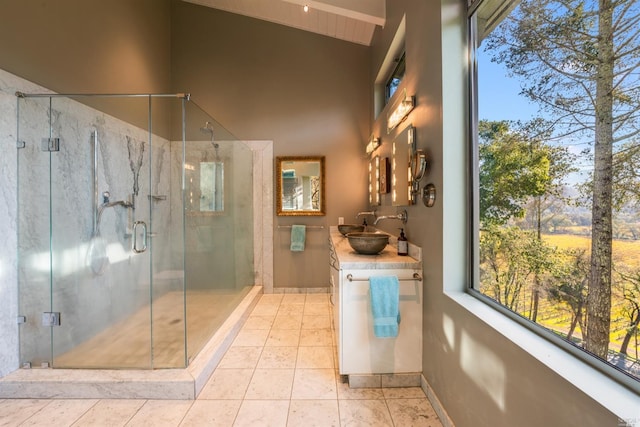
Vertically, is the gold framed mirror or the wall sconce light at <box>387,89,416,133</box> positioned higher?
the wall sconce light at <box>387,89,416,133</box>

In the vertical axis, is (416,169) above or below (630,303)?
above

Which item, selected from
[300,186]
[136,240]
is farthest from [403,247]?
[136,240]

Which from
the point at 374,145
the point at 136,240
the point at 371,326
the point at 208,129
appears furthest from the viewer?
the point at 374,145

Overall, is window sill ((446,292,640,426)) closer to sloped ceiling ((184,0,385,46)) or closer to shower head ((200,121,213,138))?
shower head ((200,121,213,138))

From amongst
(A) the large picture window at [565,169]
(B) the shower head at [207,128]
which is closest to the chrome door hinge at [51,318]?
(B) the shower head at [207,128]

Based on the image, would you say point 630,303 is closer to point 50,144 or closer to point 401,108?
point 401,108

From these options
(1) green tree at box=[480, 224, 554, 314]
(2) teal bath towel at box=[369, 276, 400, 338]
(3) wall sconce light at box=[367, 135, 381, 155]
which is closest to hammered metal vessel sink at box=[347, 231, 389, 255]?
(2) teal bath towel at box=[369, 276, 400, 338]

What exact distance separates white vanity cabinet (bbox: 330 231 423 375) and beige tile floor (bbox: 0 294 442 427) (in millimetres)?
163

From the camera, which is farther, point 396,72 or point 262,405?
point 396,72

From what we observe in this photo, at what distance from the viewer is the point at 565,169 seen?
39.3 inches

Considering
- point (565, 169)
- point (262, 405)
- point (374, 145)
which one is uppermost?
point (374, 145)

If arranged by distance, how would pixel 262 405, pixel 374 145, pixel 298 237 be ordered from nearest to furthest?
pixel 262 405 < pixel 374 145 < pixel 298 237

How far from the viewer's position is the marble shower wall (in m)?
1.92

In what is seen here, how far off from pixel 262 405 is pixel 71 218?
2.10m
